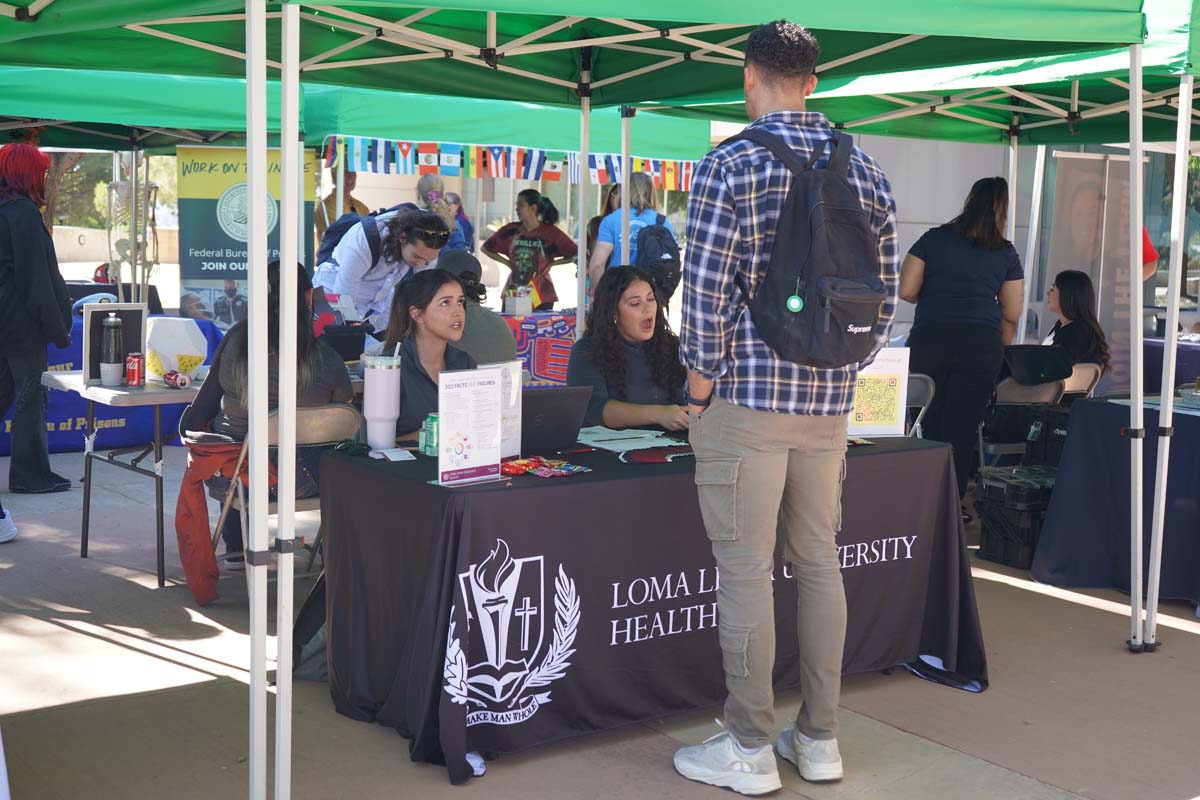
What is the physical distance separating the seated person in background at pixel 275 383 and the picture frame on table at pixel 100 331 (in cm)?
55

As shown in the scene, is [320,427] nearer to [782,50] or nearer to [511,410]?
[511,410]

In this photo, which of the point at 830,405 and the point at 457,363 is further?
the point at 457,363

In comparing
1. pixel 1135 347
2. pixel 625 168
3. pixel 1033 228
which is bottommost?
pixel 1135 347

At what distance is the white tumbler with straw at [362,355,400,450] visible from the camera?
341 centimetres

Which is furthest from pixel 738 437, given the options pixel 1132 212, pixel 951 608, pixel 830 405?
pixel 1132 212

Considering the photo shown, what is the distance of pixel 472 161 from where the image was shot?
402 inches

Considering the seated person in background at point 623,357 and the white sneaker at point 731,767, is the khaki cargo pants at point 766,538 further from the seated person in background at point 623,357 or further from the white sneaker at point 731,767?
the seated person in background at point 623,357

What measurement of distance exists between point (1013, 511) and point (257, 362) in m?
3.91

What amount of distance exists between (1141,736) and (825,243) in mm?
1910

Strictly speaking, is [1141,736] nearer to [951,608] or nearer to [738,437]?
[951,608]

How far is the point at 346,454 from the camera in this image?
3430mm

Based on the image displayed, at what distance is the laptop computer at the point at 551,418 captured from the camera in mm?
3551

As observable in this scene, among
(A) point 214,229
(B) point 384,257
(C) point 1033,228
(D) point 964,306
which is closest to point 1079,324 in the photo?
(D) point 964,306

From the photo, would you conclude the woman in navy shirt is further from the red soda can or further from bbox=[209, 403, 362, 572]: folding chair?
the red soda can
